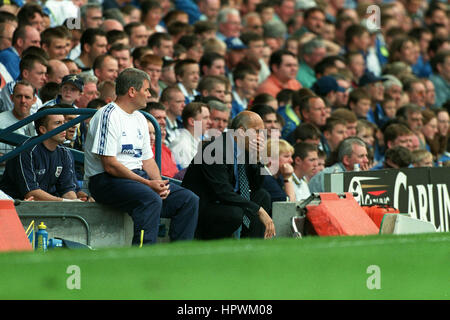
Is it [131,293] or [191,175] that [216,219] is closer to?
[191,175]

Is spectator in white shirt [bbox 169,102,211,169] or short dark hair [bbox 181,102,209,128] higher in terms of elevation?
short dark hair [bbox 181,102,209,128]

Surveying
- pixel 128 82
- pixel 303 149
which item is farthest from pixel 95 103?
pixel 303 149

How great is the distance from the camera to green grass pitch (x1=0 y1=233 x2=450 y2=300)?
442 cm

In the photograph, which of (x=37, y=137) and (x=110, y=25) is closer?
(x=37, y=137)

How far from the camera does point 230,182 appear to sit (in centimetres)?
861

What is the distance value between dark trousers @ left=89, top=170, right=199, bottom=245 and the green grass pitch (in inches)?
102

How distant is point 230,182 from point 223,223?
18.9 inches

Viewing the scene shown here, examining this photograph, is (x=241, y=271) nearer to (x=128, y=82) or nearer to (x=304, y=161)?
(x=128, y=82)

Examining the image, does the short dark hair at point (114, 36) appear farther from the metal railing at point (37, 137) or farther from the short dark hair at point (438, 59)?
the short dark hair at point (438, 59)

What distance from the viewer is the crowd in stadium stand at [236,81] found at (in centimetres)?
961

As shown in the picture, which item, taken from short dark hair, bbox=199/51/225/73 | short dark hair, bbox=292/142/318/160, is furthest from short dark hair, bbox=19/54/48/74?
short dark hair, bbox=199/51/225/73

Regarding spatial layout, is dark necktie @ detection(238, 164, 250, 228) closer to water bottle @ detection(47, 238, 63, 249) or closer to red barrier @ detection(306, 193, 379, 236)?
red barrier @ detection(306, 193, 379, 236)

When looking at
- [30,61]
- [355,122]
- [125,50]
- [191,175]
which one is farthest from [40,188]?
[355,122]

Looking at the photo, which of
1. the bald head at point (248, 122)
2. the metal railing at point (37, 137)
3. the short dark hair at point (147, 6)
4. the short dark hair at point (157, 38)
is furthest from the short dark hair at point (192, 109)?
the short dark hair at point (147, 6)
